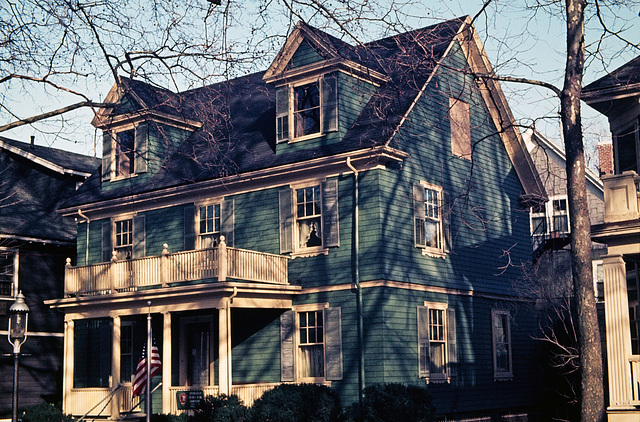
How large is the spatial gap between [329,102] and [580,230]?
988 cm

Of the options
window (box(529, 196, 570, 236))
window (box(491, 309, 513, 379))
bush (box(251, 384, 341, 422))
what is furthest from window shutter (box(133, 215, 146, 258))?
window (box(529, 196, 570, 236))

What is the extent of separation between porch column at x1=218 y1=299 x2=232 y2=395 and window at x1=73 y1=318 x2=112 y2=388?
6.93 metres

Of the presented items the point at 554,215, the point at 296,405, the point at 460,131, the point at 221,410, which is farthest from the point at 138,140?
the point at 554,215

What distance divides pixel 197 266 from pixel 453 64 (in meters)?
10.0

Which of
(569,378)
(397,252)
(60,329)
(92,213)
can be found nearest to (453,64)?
(397,252)

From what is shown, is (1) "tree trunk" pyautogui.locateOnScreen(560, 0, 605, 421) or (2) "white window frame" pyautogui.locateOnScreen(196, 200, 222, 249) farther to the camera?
(2) "white window frame" pyautogui.locateOnScreen(196, 200, 222, 249)

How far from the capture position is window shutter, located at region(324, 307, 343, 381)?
20812mm

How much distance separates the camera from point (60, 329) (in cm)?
2914

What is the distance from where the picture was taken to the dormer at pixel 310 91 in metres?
22.3

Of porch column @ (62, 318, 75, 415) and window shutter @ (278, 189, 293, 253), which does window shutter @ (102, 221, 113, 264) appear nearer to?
porch column @ (62, 318, 75, 415)

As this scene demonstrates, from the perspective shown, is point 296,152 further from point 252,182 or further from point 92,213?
point 92,213

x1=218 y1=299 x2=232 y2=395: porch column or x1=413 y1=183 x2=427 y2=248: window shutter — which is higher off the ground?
x1=413 y1=183 x2=427 y2=248: window shutter

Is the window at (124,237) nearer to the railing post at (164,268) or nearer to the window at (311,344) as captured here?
the railing post at (164,268)

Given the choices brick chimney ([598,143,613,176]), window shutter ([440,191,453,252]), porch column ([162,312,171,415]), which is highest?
brick chimney ([598,143,613,176])
